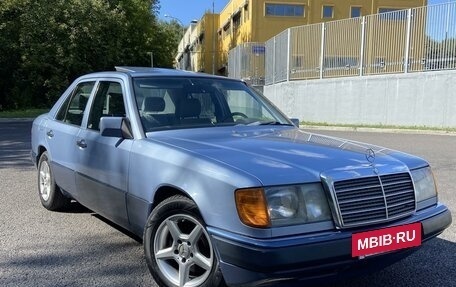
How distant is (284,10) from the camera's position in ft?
143

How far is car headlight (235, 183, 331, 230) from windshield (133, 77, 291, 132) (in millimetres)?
1438

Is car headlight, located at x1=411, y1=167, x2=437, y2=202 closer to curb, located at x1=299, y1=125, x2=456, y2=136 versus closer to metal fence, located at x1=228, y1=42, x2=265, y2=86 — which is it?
curb, located at x1=299, y1=125, x2=456, y2=136

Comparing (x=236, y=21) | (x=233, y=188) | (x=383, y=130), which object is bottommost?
(x=383, y=130)

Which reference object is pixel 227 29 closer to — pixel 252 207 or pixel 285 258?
pixel 252 207

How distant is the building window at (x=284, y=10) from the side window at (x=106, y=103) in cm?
3971

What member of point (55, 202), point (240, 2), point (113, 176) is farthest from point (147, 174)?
point (240, 2)

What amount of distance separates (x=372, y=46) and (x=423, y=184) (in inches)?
730

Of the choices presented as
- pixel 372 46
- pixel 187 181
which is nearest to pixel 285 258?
pixel 187 181

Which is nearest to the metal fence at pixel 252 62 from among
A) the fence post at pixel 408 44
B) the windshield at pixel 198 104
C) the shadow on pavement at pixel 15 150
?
the fence post at pixel 408 44

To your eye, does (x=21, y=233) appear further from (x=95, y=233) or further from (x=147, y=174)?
(x=147, y=174)

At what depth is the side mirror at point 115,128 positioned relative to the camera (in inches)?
154

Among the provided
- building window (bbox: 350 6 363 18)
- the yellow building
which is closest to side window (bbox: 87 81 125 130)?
the yellow building

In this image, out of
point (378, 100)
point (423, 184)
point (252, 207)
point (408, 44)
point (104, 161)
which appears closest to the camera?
point (252, 207)

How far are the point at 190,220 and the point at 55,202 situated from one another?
2.98m
